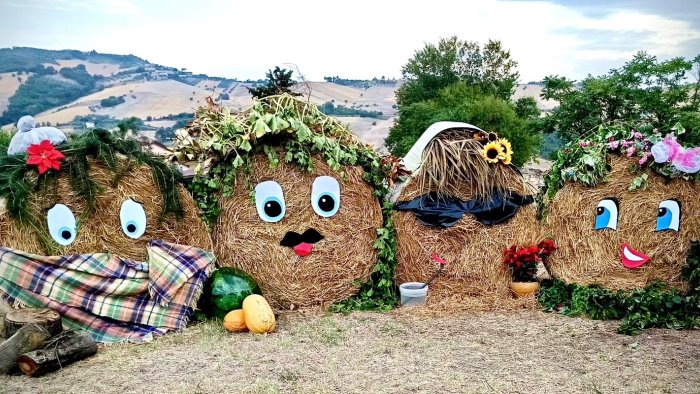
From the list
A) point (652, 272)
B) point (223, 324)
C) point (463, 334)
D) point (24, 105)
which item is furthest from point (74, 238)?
point (24, 105)

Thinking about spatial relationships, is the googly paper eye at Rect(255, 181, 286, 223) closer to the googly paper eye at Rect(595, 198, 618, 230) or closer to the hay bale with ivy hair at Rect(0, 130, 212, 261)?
the hay bale with ivy hair at Rect(0, 130, 212, 261)

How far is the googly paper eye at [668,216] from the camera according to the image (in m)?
6.52

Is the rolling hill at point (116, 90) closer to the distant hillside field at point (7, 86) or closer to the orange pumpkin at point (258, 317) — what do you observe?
the distant hillside field at point (7, 86)

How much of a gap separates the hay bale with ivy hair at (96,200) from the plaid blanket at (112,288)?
144mm

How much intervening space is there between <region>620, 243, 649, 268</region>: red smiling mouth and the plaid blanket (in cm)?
458

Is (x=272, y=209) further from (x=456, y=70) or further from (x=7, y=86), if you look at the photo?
(x=7, y=86)

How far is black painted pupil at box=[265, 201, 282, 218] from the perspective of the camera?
632 cm

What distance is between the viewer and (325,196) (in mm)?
6438

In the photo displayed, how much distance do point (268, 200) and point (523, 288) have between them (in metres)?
3.11

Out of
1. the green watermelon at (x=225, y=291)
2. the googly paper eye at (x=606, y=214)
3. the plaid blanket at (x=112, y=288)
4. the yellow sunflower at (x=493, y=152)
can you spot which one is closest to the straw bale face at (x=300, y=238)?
the green watermelon at (x=225, y=291)

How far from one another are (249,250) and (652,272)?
451cm

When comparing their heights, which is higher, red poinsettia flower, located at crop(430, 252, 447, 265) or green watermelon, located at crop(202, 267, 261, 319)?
red poinsettia flower, located at crop(430, 252, 447, 265)

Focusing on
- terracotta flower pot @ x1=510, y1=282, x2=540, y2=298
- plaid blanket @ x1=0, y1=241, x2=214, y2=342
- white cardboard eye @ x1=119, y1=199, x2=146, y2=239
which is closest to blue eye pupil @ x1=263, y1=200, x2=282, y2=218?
plaid blanket @ x1=0, y1=241, x2=214, y2=342

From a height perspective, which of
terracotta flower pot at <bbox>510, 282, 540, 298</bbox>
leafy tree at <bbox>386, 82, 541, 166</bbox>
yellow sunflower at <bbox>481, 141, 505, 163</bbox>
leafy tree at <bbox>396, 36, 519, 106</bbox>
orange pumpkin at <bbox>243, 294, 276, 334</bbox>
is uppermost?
leafy tree at <bbox>396, 36, 519, 106</bbox>
